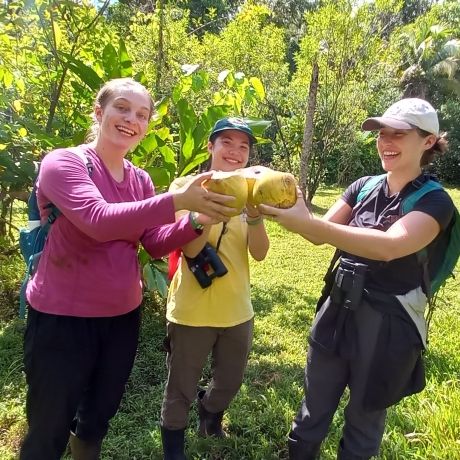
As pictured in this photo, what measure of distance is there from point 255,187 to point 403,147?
63 cm

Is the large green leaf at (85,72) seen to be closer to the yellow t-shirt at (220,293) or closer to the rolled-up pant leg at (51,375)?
the yellow t-shirt at (220,293)

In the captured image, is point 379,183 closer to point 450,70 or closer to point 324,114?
point 324,114

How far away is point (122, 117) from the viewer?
167 centimetres

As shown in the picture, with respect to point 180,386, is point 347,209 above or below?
above

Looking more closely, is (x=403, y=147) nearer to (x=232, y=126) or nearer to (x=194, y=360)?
(x=232, y=126)

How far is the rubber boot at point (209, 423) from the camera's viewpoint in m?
2.46

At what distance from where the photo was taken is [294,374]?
3.27 metres

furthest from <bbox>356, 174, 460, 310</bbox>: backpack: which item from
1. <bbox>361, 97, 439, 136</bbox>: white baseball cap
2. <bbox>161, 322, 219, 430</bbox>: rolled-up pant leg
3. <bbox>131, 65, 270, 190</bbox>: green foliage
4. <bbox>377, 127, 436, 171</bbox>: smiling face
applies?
<bbox>131, 65, 270, 190</bbox>: green foliage

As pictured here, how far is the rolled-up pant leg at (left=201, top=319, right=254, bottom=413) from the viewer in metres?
2.15

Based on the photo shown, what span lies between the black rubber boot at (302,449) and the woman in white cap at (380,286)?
30mm

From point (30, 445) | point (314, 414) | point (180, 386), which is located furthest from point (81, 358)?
point (314, 414)

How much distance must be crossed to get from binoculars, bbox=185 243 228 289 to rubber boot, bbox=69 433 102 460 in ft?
2.75

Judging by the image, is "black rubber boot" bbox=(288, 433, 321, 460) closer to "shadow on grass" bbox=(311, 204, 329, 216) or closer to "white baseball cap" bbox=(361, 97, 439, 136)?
"white baseball cap" bbox=(361, 97, 439, 136)

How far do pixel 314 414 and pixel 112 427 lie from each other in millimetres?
1250
